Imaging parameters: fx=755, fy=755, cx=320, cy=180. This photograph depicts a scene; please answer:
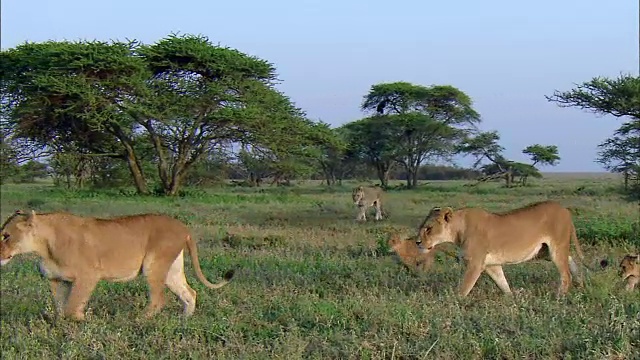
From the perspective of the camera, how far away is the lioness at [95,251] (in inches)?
258

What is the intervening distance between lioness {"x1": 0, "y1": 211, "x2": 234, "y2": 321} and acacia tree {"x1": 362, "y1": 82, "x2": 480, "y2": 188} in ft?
109

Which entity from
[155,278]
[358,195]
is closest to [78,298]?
[155,278]

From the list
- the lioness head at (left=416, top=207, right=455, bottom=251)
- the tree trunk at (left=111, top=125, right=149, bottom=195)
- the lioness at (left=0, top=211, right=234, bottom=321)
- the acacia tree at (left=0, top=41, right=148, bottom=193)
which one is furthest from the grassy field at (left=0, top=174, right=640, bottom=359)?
the tree trunk at (left=111, top=125, right=149, bottom=195)

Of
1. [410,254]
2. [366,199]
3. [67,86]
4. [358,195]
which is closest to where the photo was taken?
[410,254]

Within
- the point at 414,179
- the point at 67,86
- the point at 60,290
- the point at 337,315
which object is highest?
the point at 67,86

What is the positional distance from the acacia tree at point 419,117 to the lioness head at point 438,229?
105 feet

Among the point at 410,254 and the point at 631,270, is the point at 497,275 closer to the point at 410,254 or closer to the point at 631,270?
the point at 631,270

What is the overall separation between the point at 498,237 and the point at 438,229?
603mm

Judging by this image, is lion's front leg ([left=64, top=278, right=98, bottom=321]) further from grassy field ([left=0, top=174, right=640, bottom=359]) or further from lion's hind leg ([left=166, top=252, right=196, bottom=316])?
lion's hind leg ([left=166, top=252, right=196, bottom=316])

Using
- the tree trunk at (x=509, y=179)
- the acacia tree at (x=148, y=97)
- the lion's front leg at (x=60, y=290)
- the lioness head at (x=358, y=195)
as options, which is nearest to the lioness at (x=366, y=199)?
the lioness head at (x=358, y=195)

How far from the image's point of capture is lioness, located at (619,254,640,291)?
313 inches

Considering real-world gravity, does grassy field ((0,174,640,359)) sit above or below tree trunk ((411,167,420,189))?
below

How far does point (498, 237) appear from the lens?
7.55 m

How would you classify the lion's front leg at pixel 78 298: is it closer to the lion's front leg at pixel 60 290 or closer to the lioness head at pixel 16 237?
the lion's front leg at pixel 60 290
